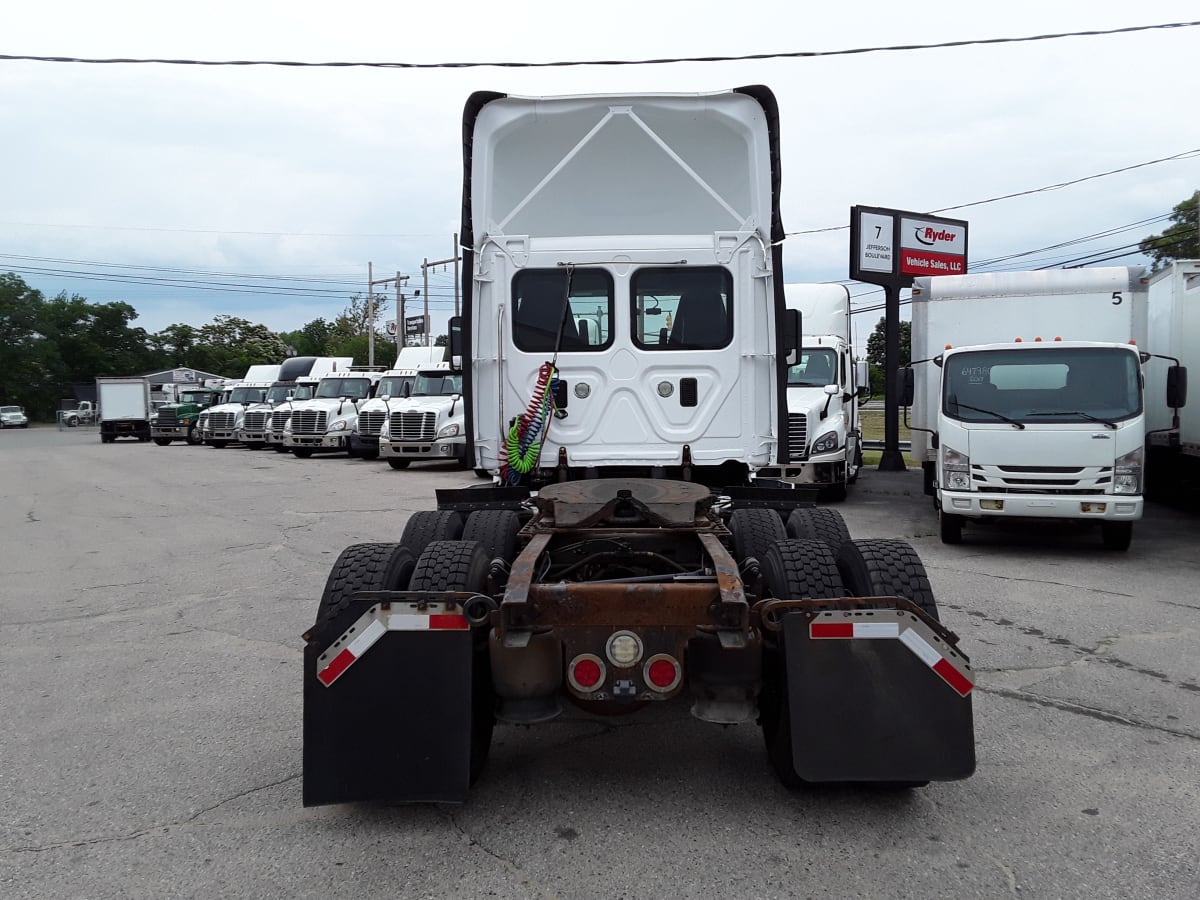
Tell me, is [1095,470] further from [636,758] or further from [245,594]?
[245,594]

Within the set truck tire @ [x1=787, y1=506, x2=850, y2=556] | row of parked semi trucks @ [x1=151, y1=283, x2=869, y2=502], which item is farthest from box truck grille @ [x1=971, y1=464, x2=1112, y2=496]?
truck tire @ [x1=787, y1=506, x2=850, y2=556]

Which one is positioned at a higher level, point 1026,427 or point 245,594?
point 1026,427

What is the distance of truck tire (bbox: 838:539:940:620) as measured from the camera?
3.95 metres

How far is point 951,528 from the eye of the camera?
10844mm

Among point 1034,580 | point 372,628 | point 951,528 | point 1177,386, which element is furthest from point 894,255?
point 372,628

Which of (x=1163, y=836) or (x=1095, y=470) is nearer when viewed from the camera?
(x=1163, y=836)

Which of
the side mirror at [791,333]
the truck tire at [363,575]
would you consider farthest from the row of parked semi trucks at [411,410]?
the truck tire at [363,575]

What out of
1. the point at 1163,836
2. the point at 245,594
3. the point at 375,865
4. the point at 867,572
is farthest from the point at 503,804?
the point at 245,594

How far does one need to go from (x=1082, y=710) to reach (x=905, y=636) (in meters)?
2.13

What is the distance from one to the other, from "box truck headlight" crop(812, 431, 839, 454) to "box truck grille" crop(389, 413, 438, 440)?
1043cm

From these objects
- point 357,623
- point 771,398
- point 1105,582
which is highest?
point 771,398

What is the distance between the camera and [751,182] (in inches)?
261

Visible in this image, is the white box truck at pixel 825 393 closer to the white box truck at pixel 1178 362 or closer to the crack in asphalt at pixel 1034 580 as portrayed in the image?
the crack in asphalt at pixel 1034 580

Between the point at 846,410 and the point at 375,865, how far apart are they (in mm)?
13199
